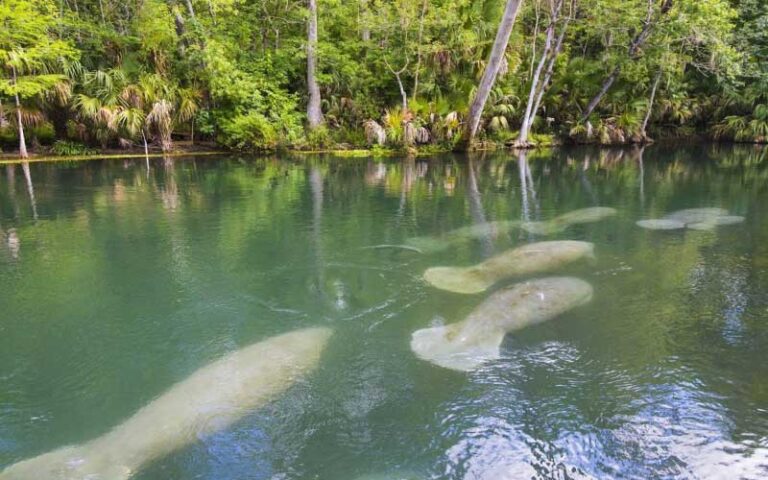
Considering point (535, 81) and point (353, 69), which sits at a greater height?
point (353, 69)

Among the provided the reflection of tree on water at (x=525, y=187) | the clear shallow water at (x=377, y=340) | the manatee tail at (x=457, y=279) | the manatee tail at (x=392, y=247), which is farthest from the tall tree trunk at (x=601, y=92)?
the manatee tail at (x=457, y=279)

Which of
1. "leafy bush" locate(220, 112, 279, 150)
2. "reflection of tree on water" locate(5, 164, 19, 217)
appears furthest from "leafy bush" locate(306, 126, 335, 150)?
"reflection of tree on water" locate(5, 164, 19, 217)

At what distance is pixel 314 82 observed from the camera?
24.5m

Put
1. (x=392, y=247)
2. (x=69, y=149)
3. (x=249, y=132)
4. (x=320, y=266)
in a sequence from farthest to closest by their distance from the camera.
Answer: (x=249, y=132) → (x=69, y=149) → (x=392, y=247) → (x=320, y=266)

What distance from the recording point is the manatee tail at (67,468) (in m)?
3.63

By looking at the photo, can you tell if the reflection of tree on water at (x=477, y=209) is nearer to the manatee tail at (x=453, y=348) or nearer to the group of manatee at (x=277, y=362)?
the group of manatee at (x=277, y=362)

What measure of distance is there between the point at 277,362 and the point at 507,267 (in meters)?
3.76

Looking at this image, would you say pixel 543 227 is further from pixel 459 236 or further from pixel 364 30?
pixel 364 30

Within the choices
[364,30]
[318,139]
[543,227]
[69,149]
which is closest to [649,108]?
[364,30]

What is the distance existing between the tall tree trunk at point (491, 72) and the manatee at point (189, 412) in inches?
686

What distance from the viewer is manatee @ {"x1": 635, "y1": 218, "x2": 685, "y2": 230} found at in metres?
10.2

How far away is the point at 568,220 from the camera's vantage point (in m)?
10.8

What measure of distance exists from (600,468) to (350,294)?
3.80 metres

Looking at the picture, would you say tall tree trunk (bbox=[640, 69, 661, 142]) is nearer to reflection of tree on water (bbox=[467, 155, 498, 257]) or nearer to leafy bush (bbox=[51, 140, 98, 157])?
reflection of tree on water (bbox=[467, 155, 498, 257])
